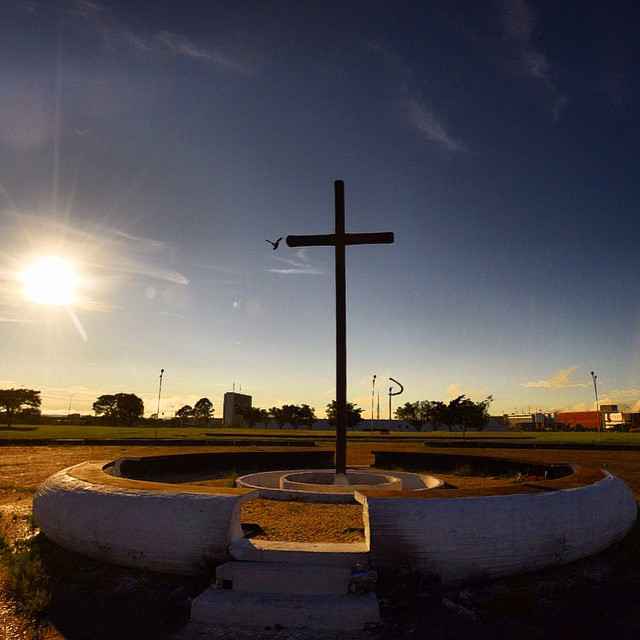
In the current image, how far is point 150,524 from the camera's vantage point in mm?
5812

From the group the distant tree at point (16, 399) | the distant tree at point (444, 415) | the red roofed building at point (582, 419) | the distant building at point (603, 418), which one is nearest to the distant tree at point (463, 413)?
the distant tree at point (444, 415)

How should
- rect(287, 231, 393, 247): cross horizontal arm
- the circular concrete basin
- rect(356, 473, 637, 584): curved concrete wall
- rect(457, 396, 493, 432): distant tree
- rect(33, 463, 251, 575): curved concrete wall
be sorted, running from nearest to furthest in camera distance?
rect(356, 473, 637, 584): curved concrete wall < rect(33, 463, 251, 575): curved concrete wall < the circular concrete basin < rect(287, 231, 393, 247): cross horizontal arm < rect(457, 396, 493, 432): distant tree

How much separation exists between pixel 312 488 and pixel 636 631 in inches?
232

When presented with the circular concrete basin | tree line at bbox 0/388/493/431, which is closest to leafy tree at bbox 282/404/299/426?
tree line at bbox 0/388/493/431

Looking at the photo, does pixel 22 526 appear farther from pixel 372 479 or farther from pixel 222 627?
pixel 372 479

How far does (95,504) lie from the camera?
631cm

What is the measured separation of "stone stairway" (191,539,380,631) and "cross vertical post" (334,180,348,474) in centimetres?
454

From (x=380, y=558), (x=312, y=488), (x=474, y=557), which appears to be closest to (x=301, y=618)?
(x=380, y=558)

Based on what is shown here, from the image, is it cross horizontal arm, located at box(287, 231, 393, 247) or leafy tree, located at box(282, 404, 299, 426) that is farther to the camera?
leafy tree, located at box(282, 404, 299, 426)

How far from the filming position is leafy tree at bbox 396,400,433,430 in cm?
12381

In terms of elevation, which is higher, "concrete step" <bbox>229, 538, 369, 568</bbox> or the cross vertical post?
the cross vertical post

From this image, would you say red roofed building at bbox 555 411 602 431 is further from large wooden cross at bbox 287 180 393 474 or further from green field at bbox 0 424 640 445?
large wooden cross at bbox 287 180 393 474

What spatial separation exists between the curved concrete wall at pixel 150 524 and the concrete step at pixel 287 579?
0.53 meters

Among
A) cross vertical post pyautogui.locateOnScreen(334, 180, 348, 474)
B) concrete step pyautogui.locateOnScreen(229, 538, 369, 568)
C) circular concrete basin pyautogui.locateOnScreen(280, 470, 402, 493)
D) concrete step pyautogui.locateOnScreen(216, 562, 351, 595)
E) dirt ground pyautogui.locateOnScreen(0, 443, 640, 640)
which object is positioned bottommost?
dirt ground pyautogui.locateOnScreen(0, 443, 640, 640)
